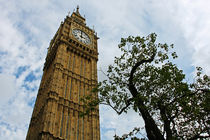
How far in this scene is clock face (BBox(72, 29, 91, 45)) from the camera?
44.7 metres

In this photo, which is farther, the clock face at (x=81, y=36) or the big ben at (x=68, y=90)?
the clock face at (x=81, y=36)

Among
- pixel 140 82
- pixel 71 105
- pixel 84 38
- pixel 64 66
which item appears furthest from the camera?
pixel 84 38

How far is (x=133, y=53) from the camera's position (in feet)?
42.9

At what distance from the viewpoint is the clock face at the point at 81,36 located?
44.7 meters

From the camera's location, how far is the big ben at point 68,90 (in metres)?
28.6

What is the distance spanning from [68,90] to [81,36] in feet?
52.9

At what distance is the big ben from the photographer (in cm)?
2864

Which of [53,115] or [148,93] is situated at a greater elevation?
[53,115]

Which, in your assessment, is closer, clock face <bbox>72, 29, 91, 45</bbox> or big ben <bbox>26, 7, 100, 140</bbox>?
big ben <bbox>26, 7, 100, 140</bbox>

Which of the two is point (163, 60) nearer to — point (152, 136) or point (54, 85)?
point (152, 136)

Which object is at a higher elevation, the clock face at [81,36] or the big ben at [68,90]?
the clock face at [81,36]

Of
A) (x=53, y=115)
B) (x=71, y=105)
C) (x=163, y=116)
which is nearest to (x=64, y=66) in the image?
(x=71, y=105)

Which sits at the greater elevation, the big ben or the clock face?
the clock face

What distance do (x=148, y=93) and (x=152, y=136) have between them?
2.96 metres
